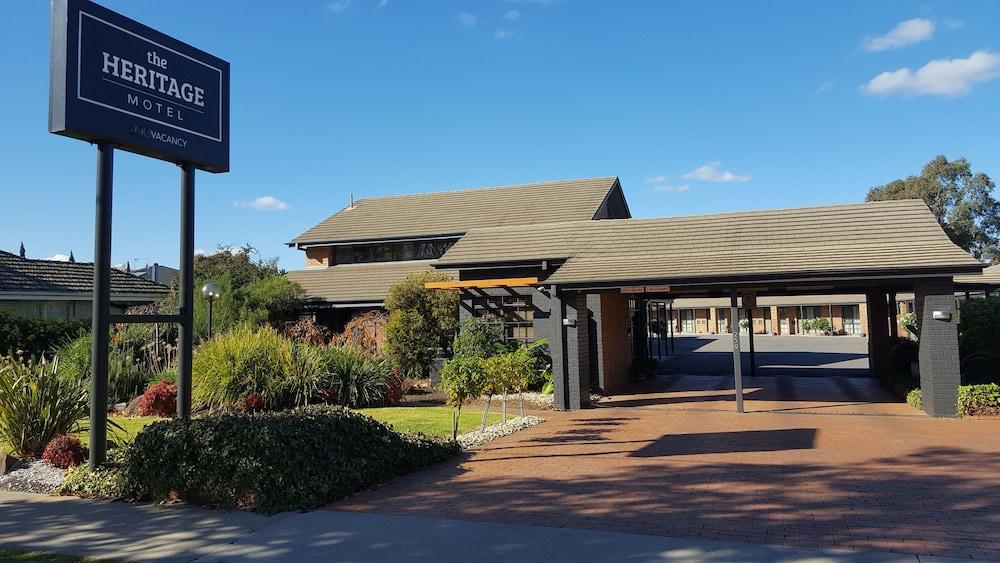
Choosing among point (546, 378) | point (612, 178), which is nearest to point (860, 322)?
point (612, 178)

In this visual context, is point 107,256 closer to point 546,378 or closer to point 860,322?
point 546,378

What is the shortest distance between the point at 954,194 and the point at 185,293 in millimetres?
55907

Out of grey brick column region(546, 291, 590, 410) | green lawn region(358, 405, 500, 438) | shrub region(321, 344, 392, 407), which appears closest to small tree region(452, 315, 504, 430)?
shrub region(321, 344, 392, 407)

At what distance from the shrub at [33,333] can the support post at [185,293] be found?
1238cm

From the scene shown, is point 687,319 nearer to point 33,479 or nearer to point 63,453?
point 63,453

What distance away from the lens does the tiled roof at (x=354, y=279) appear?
2380cm

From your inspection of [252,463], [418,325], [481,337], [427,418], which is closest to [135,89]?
[252,463]

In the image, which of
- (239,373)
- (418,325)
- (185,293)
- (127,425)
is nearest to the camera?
(185,293)

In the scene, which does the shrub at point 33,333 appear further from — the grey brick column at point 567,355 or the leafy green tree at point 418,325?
the grey brick column at point 567,355

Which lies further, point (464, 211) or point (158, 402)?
point (464, 211)

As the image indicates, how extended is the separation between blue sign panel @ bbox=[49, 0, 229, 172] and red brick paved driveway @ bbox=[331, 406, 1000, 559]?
16.9 feet

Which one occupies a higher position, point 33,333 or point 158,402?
point 33,333

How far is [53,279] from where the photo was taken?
2406cm

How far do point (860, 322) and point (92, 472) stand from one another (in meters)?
50.8
